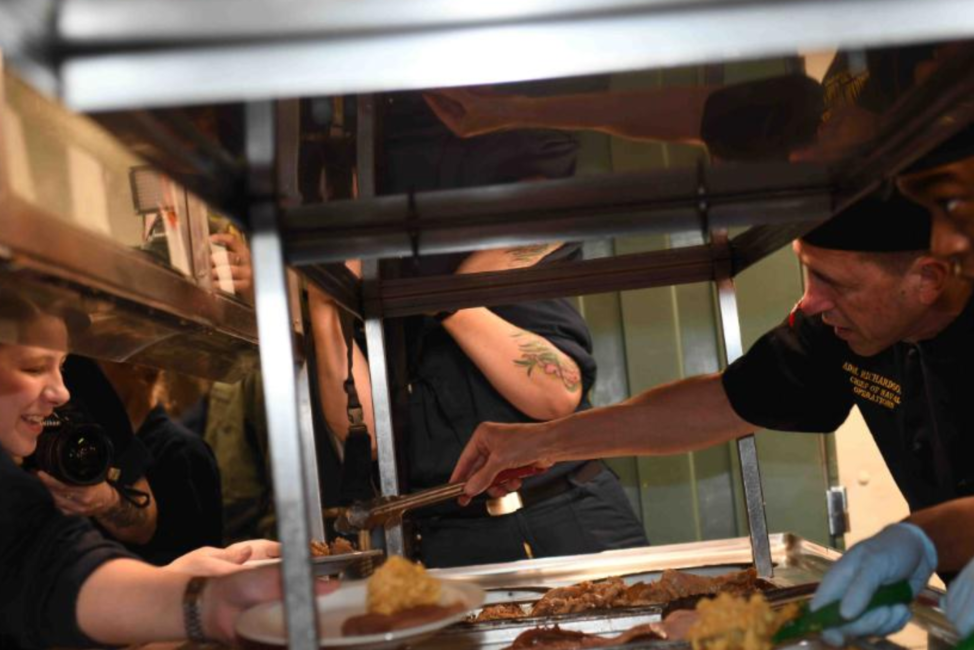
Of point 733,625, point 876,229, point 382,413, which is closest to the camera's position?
point 733,625

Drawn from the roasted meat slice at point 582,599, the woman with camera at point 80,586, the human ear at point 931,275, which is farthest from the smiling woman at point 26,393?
the human ear at point 931,275

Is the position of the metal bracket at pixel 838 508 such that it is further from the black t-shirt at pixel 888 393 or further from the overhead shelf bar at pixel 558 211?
the overhead shelf bar at pixel 558 211

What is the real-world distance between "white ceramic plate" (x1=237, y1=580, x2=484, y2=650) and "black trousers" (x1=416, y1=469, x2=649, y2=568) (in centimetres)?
126

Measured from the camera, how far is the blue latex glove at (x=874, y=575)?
117cm

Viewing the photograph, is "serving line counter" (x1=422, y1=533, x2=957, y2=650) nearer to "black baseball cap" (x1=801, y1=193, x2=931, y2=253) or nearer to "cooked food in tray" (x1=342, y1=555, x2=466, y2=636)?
"cooked food in tray" (x1=342, y1=555, x2=466, y2=636)

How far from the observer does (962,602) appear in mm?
1165

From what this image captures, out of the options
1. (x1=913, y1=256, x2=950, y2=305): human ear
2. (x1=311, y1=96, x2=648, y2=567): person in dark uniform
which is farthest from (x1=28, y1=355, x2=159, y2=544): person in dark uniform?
(x1=913, y1=256, x2=950, y2=305): human ear

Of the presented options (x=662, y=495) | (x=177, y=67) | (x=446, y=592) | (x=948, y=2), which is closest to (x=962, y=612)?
(x=446, y=592)

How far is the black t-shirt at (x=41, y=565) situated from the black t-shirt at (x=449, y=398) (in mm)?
1254

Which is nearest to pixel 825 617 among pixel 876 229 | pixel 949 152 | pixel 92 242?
pixel 949 152

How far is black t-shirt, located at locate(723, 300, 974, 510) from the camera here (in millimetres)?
1748

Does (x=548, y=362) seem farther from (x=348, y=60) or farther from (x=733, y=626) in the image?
(x=348, y=60)

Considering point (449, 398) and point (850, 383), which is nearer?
point (850, 383)

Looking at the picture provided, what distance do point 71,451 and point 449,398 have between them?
105cm
